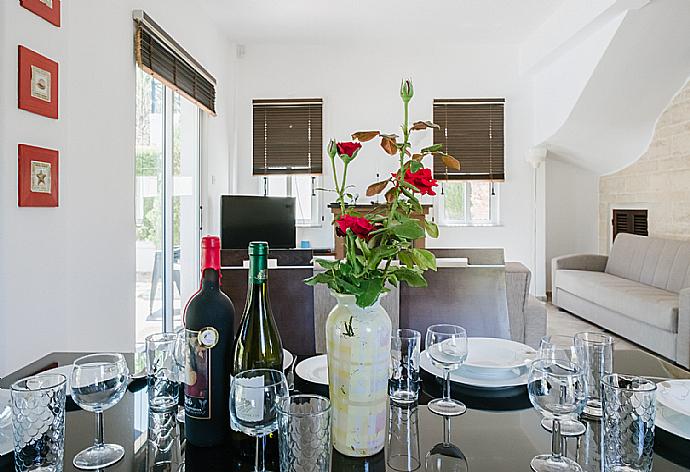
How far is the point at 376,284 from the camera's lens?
86 centimetres

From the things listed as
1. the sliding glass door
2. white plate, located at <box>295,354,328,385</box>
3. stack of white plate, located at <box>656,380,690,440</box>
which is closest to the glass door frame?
the sliding glass door

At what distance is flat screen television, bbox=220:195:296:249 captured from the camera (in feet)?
16.4

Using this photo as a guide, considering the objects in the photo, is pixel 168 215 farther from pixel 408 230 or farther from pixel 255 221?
pixel 408 230

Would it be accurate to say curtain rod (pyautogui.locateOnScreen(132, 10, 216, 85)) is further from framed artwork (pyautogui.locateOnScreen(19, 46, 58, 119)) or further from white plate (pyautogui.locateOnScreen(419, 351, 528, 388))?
white plate (pyautogui.locateOnScreen(419, 351, 528, 388))

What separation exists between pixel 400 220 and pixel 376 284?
0.37ft

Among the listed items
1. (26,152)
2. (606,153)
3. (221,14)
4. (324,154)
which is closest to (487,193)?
(606,153)

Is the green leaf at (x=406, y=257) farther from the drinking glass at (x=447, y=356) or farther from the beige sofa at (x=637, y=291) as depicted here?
the beige sofa at (x=637, y=291)

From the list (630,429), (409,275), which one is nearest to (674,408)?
(630,429)

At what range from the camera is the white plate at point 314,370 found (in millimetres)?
1233

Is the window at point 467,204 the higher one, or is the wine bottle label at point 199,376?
the window at point 467,204

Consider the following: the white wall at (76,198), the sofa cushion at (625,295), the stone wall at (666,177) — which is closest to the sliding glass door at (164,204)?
the white wall at (76,198)

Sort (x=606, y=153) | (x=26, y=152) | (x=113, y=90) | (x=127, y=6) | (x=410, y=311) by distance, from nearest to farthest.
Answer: (x=26, y=152), (x=410, y=311), (x=113, y=90), (x=127, y=6), (x=606, y=153)

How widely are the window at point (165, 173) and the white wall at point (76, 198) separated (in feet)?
0.97

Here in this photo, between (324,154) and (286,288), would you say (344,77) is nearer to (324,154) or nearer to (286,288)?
(324,154)
